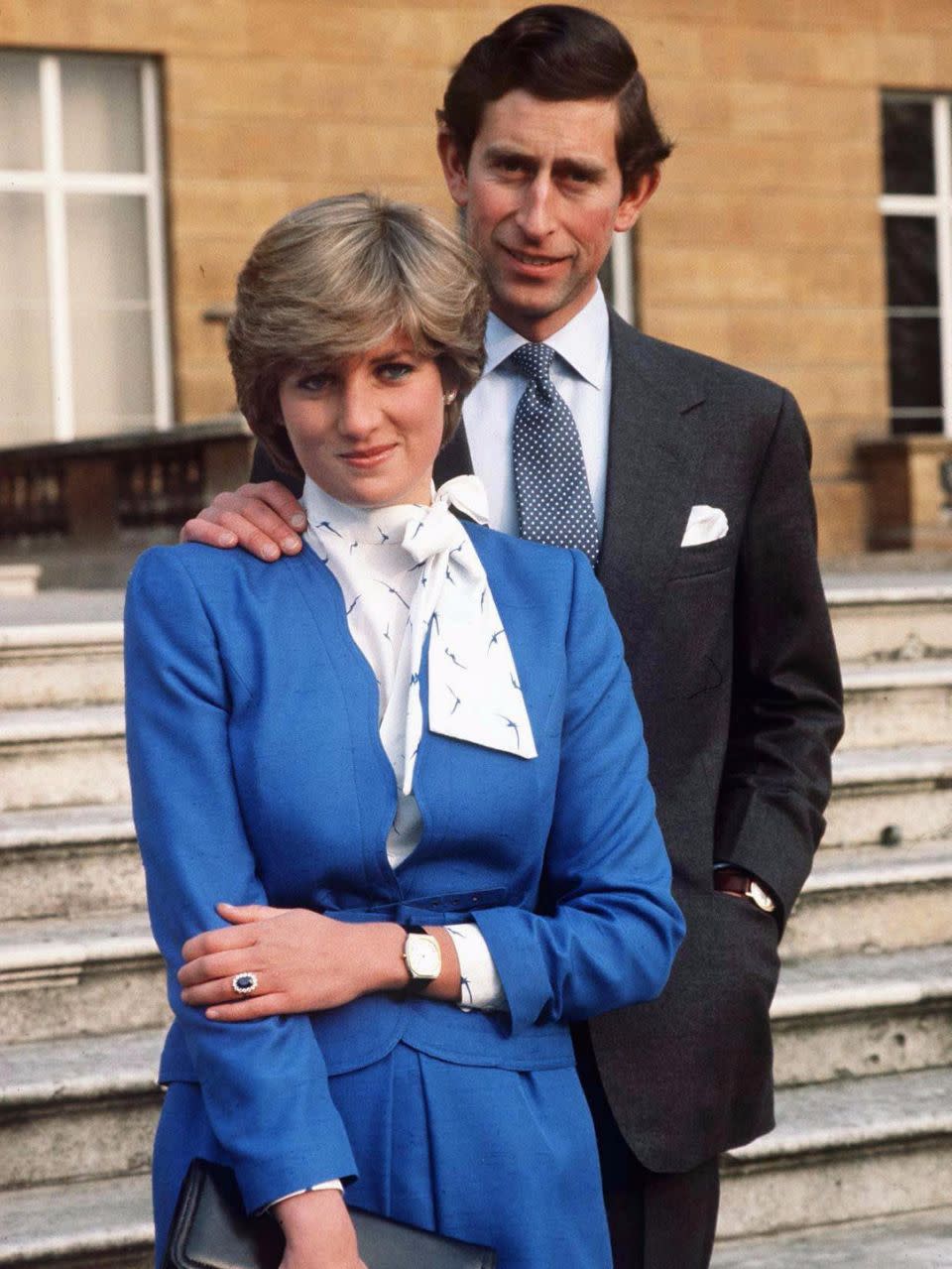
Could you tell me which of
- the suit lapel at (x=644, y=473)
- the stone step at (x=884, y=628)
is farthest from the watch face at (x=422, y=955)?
the stone step at (x=884, y=628)

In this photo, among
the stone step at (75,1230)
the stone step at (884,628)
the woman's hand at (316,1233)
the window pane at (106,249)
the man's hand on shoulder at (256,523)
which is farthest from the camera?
the window pane at (106,249)

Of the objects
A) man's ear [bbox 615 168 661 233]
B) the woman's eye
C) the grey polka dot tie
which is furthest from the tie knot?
the woman's eye

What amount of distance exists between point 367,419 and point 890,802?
3045 mm

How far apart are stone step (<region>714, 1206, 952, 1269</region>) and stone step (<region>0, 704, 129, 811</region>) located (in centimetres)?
169

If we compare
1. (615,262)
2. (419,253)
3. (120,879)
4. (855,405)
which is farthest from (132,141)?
(419,253)

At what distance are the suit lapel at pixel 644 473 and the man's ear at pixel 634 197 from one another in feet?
0.54

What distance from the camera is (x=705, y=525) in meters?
2.35

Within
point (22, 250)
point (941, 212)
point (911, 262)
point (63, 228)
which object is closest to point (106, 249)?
point (63, 228)

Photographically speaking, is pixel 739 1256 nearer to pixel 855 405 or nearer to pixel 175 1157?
pixel 175 1157

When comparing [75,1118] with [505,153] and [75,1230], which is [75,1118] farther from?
[505,153]

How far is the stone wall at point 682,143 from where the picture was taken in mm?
10805

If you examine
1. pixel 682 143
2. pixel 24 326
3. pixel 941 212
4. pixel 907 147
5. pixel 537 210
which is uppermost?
pixel 907 147

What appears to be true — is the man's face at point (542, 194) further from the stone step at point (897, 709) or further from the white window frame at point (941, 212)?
the white window frame at point (941, 212)

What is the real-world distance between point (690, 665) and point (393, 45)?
9.40m
